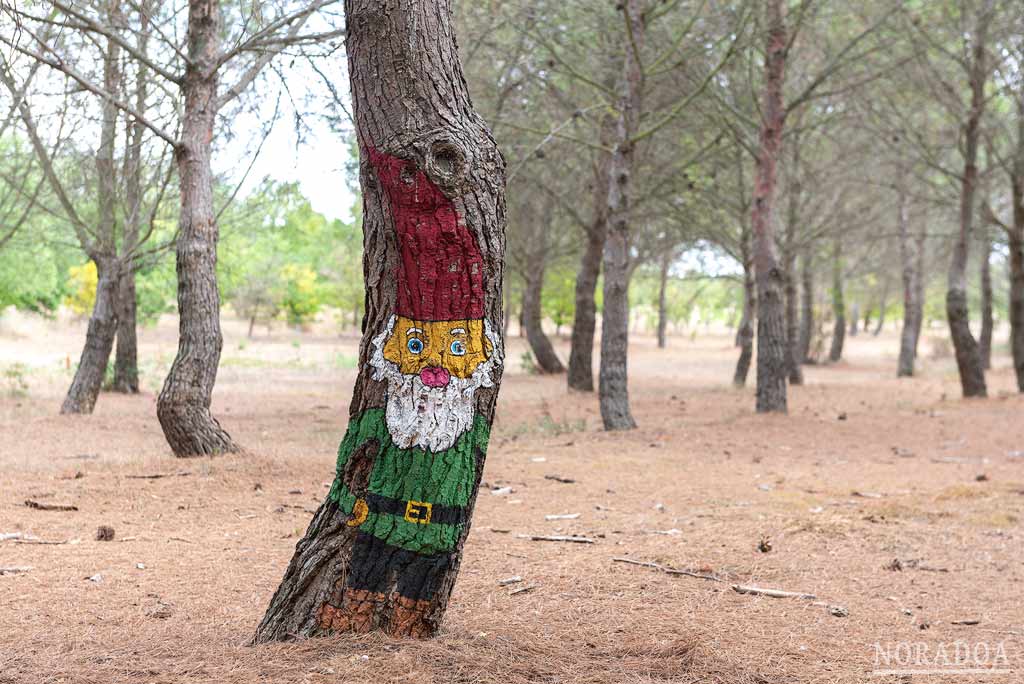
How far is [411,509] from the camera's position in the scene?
2.90 metres

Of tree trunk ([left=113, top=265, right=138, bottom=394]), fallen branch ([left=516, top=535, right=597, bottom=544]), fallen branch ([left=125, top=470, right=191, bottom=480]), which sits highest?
tree trunk ([left=113, top=265, right=138, bottom=394])

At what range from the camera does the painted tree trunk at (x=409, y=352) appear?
114 inches

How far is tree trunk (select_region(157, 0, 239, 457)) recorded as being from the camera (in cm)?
738

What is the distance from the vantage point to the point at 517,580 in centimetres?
423

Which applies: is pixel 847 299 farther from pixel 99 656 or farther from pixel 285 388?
pixel 99 656

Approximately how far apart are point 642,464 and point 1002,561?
3.44m

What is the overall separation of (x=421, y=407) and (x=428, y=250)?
508 mm

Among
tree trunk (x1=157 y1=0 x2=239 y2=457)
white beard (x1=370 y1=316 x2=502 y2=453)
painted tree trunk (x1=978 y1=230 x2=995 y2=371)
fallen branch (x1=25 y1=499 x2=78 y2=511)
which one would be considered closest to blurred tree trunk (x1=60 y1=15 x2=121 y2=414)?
tree trunk (x1=157 y1=0 x2=239 y2=457)

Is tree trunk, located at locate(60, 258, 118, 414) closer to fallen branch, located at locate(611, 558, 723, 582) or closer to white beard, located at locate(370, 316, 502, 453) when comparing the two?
fallen branch, located at locate(611, 558, 723, 582)

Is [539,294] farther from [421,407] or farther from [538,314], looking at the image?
[421,407]

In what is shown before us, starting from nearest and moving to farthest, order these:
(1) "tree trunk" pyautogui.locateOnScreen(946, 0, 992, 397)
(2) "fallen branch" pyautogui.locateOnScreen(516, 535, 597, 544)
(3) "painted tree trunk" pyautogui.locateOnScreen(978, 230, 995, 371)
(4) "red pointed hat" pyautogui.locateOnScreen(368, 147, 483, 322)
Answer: (4) "red pointed hat" pyautogui.locateOnScreen(368, 147, 483, 322), (2) "fallen branch" pyautogui.locateOnScreen(516, 535, 597, 544), (1) "tree trunk" pyautogui.locateOnScreen(946, 0, 992, 397), (3) "painted tree trunk" pyautogui.locateOnScreen(978, 230, 995, 371)

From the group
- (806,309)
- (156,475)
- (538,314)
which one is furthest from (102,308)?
(806,309)

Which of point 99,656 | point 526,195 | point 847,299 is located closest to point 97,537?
point 99,656

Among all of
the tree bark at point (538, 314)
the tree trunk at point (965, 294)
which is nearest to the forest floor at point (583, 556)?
the tree trunk at point (965, 294)
